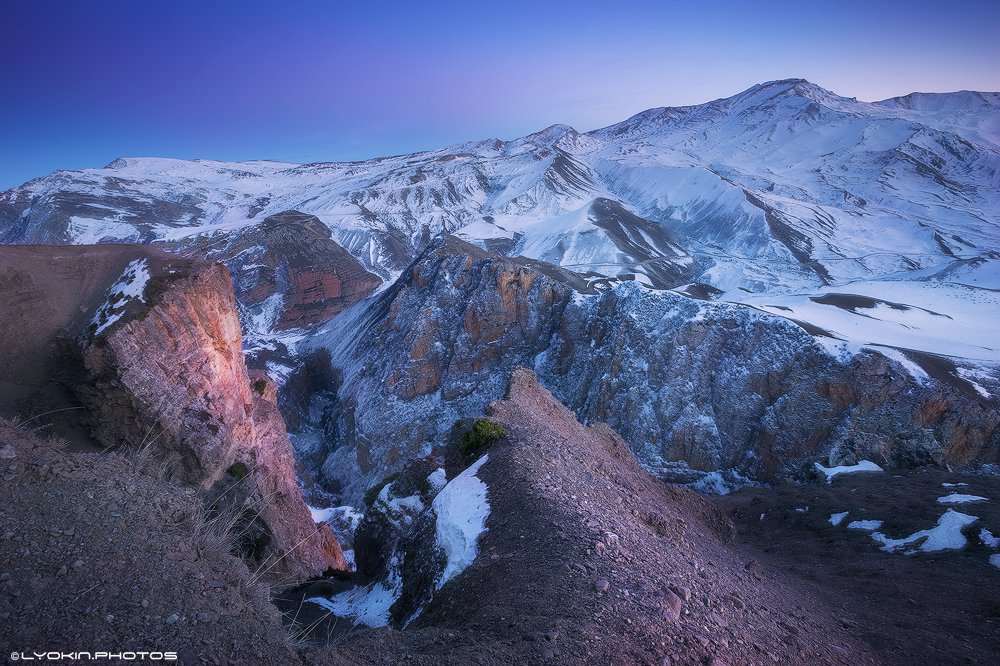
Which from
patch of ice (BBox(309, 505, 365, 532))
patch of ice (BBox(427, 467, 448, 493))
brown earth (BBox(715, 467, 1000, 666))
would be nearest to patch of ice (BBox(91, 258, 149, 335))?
patch of ice (BBox(427, 467, 448, 493))

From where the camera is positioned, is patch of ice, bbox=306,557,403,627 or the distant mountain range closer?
patch of ice, bbox=306,557,403,627

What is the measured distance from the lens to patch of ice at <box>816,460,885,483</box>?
20.8 metres

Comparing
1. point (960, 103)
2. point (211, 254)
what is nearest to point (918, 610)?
point (211, 254)

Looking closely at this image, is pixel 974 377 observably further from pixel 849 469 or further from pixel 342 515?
pixel 342 515

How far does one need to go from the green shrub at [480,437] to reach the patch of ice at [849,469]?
51.4 feet

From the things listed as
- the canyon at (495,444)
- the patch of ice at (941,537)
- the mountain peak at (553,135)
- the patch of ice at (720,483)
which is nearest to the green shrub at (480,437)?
the canyon at (495,444)

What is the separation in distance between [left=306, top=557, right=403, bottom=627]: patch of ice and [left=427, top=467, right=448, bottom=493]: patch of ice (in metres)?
2.83

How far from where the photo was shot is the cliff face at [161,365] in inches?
573

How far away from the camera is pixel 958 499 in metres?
15.4

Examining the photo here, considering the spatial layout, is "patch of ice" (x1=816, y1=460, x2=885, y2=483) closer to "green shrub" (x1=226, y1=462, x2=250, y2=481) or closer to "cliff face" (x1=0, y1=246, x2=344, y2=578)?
"cliff face" (x1=0, y1=246, x2=344, y2=578)

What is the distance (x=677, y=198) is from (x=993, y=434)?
331ft

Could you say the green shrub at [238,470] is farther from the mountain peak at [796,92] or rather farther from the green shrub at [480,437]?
the mountain peak at [796,92]

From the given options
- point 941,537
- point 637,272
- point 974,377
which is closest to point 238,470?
point 941,537

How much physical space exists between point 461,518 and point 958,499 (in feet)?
51.1
